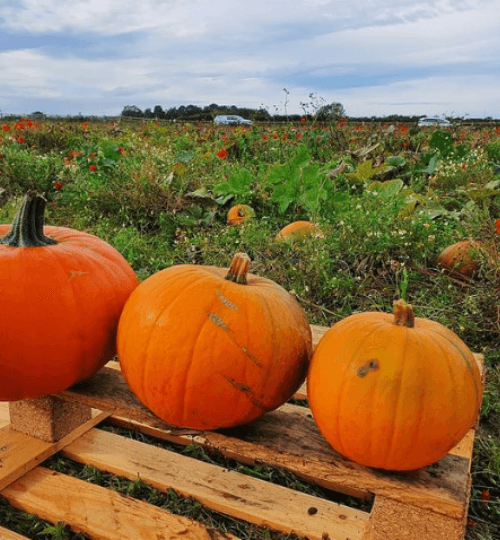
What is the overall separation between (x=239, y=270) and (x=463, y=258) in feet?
7.92

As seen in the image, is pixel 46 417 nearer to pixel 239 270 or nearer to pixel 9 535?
pixel 9 535

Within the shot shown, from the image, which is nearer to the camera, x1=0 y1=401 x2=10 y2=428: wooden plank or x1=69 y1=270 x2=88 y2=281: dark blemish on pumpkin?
x1=69 y1=270 x2=88 y2=281: dark blemish on pumpkin

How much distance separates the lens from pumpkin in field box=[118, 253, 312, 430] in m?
1.29

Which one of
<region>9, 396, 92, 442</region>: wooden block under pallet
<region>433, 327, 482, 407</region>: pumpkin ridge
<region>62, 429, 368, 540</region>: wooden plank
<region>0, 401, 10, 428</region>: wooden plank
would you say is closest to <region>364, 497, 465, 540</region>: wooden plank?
<region>433, 327, 482, 407</region>: pumpkin ridge

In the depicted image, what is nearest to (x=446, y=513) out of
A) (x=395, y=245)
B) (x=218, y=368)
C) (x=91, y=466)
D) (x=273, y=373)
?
(x=273, y=373)

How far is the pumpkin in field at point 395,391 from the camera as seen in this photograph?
3.88 feet

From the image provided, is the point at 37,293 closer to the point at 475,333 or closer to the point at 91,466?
the point at 91,466

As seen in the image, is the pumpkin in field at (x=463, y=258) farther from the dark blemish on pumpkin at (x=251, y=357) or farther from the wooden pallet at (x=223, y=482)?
the dark blemish on pumpkin at (x=251, y=357)

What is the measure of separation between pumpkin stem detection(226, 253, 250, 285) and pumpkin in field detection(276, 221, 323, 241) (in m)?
2.34

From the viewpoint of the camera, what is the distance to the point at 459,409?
122 cm

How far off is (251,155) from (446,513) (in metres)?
7.28

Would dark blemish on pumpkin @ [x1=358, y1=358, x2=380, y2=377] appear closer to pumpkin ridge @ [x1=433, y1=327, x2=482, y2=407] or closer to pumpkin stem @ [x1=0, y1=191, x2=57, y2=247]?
pumpkin ridge @ [x1=433, y1=327, x2=482, y2=407]

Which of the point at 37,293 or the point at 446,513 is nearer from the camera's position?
the point at 446,513

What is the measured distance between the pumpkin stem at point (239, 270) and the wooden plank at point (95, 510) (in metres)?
0.82
